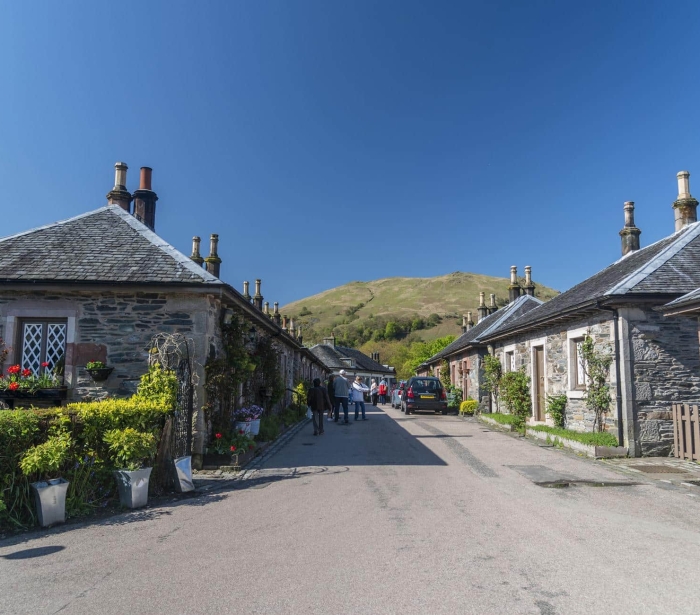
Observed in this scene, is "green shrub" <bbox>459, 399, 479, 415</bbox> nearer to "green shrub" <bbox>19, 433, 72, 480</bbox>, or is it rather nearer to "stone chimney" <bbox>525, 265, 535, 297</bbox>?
"stone chimney" <bbox>525, 265, 535, 297</bbox>

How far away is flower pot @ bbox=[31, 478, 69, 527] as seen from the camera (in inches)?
240

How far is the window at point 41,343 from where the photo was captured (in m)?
9.81

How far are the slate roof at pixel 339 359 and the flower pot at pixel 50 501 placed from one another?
143 feet

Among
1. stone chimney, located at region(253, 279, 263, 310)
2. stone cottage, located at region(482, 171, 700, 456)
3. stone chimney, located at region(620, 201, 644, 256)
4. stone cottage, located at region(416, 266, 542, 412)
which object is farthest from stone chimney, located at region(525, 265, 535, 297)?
stone cottage, located at region(482, 171, 700, 456)

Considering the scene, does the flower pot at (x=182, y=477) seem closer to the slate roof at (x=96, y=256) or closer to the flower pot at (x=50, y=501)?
the flower pot at (x=50, y=501)

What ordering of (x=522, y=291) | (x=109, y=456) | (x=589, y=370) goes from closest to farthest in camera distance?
(x=109, y=456)
(x=589, y=370)
(x=522, y=291)

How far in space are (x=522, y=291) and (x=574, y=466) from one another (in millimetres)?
20836

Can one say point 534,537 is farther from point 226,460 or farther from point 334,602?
point 226,460

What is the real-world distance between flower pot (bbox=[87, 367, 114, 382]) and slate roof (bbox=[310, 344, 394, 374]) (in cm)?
4042

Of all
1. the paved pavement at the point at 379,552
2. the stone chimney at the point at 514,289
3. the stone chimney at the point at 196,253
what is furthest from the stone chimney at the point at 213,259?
the stone chimney at the point at 514,289

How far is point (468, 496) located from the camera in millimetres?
7668

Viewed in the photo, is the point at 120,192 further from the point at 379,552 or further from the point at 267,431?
the point at 379,552

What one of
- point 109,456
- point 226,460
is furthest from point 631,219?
point 109,456

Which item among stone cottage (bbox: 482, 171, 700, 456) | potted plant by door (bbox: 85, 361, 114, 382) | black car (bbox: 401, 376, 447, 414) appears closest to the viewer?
potted plant by door (bbox: 85, 361, 114, 382)
